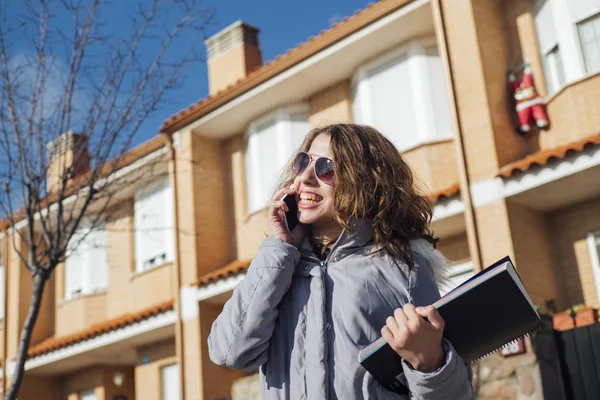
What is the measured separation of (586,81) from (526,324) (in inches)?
393

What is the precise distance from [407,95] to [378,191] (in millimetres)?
11306

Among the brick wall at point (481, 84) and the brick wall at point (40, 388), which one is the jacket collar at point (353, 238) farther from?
the brick wall at point (40, 388)

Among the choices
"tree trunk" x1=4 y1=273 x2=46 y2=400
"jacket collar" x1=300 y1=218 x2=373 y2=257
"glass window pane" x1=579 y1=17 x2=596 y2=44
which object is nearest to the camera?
"jacket collar" x1=300 y1=218 x2=373 y2=257

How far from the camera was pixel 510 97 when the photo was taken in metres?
12.3

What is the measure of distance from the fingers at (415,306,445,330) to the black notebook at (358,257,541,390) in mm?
17

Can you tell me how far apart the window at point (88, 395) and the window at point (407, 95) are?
412 inches

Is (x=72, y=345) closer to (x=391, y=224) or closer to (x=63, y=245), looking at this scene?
(x=63, y=245)

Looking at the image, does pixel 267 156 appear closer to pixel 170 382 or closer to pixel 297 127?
pixel 297 127

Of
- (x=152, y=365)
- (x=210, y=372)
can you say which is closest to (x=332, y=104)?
(x=210, y=372)

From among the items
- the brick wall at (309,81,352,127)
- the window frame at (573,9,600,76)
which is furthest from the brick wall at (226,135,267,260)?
the window frame at (573,9,600,76)

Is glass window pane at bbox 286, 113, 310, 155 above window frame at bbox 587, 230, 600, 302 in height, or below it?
above

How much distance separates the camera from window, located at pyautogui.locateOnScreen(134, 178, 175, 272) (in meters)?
17.9

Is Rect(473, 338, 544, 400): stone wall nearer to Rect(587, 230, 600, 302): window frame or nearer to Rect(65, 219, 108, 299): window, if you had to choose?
Rect(587, 230, 600, 302): window frame

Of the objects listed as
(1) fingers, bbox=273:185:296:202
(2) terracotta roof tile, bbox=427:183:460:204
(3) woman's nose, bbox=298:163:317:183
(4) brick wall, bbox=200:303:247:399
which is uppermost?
(2) terracotta roof tile, bbox=427:183:460:204
